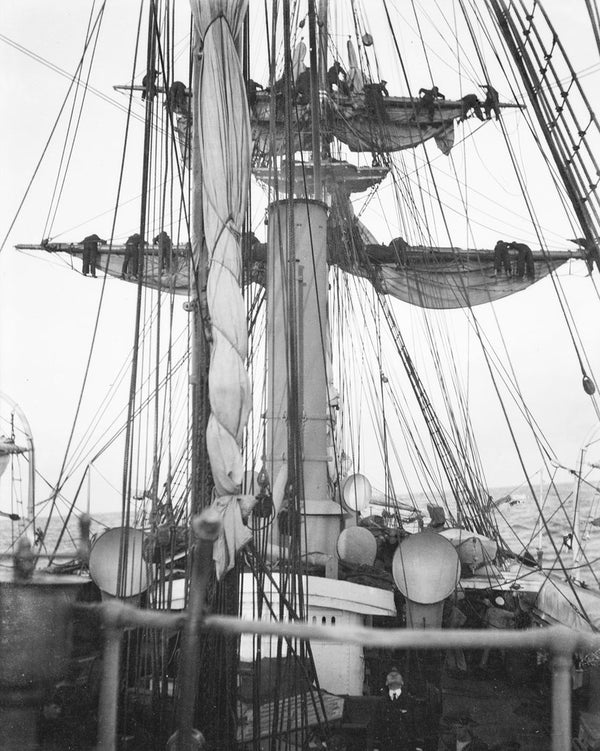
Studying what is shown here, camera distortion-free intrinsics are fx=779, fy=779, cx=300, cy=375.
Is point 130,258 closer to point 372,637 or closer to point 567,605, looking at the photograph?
point 567,605

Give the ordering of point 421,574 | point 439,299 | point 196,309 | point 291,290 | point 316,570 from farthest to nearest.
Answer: point 439,299 → point 316,570 → point 421,574 → point 291,290 → point 196,309

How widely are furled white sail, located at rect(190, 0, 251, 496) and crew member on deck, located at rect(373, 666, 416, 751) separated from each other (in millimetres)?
2636

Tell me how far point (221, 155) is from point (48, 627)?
2.71 metres

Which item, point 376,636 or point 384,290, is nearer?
point 376,636

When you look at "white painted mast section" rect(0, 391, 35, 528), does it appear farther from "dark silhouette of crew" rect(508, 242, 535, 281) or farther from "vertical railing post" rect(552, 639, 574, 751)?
"vertical railing post" rect(552, 639, 574, 751)

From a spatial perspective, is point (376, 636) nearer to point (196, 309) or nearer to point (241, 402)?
point (241, 402)

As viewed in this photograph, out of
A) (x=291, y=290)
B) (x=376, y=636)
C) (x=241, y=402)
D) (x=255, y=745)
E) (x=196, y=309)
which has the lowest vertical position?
(x=255, y=745)

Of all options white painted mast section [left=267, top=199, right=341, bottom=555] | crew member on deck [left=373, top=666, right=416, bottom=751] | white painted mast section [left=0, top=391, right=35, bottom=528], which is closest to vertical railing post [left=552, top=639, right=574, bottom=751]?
crew member on deck [left=373, top=666, right=416, bottom=751]

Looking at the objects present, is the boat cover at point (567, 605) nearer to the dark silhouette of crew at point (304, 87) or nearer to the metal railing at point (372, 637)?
the metal railing at point (372, 637)

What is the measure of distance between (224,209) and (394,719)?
13.1 feet

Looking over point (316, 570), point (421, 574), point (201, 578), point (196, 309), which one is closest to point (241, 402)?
point (196, 309)

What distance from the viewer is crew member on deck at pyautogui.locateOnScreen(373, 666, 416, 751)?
18.4ft

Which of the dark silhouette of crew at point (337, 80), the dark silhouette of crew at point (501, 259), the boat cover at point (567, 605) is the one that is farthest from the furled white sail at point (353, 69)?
the boat cover at point (567, 605)

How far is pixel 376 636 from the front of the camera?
6.81 ft
